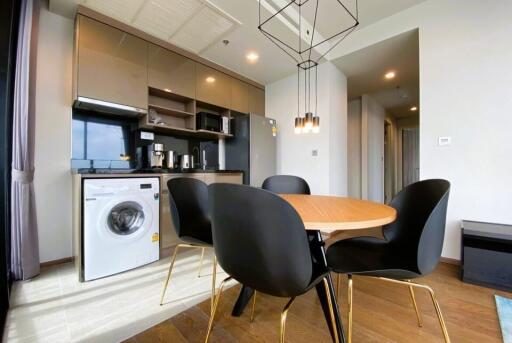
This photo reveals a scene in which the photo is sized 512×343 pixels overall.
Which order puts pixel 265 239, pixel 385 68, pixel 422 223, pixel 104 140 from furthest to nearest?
pixel 385 68, pixel 104 140, pixel 422 223, pixel 265 239

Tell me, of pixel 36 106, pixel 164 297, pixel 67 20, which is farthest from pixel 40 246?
pixel 67 20

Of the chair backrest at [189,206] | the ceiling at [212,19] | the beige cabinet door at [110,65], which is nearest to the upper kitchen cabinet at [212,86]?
the ceiling at [212,19]

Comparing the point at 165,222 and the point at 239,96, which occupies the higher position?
the point at 239,96

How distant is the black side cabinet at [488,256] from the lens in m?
1.72

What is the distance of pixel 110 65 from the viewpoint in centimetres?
228

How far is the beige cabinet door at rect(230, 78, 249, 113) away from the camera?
3504mm

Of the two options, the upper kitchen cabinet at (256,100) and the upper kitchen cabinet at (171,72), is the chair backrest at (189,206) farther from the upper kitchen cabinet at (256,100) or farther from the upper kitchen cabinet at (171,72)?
the upper kitchen cabinet at (256,100)

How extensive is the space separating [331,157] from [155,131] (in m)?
2.51

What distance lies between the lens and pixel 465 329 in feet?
4.26

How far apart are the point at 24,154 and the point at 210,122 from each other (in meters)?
1.95

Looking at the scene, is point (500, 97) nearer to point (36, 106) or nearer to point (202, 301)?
point (202, 301)

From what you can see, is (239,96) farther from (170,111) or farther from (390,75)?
(390,75)

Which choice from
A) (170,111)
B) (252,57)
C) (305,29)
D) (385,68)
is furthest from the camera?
(385,68)

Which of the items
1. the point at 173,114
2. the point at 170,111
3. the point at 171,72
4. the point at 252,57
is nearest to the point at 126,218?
the point at 170,111
